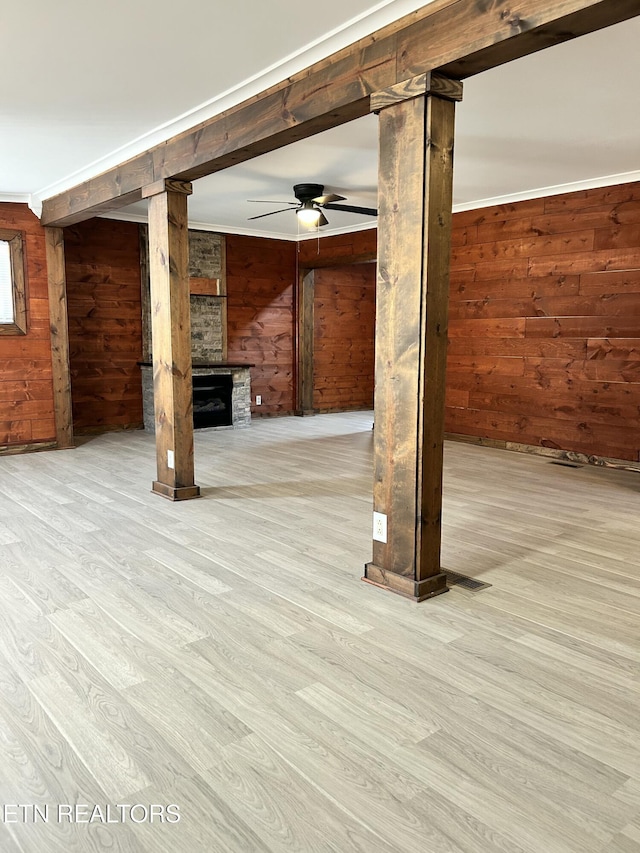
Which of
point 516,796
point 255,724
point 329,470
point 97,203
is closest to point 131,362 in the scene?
point 97,203

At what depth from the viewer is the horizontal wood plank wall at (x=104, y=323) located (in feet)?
24.4

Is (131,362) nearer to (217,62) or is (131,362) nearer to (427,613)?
(217,62)

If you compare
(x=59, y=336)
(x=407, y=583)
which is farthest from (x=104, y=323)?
(x=407, y=583)

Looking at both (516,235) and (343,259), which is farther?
(343,259)

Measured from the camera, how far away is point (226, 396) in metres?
8.31

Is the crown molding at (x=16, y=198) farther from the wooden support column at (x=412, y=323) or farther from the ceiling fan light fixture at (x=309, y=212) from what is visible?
the wooden support column at (x=412, y=323)

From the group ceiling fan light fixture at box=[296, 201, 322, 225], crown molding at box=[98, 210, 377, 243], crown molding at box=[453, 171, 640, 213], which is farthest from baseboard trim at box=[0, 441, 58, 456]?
crown molding at box=[453, 171, 640, 213]

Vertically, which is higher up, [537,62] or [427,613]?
[537,62]

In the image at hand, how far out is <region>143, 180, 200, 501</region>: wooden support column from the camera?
459 cm

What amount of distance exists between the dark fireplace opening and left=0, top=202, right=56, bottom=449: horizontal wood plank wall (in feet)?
6.09

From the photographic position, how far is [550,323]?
6340mm

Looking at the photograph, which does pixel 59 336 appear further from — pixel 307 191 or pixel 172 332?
pixel 307 191

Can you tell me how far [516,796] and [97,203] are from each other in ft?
17.7

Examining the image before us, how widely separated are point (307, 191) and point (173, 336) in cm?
224
